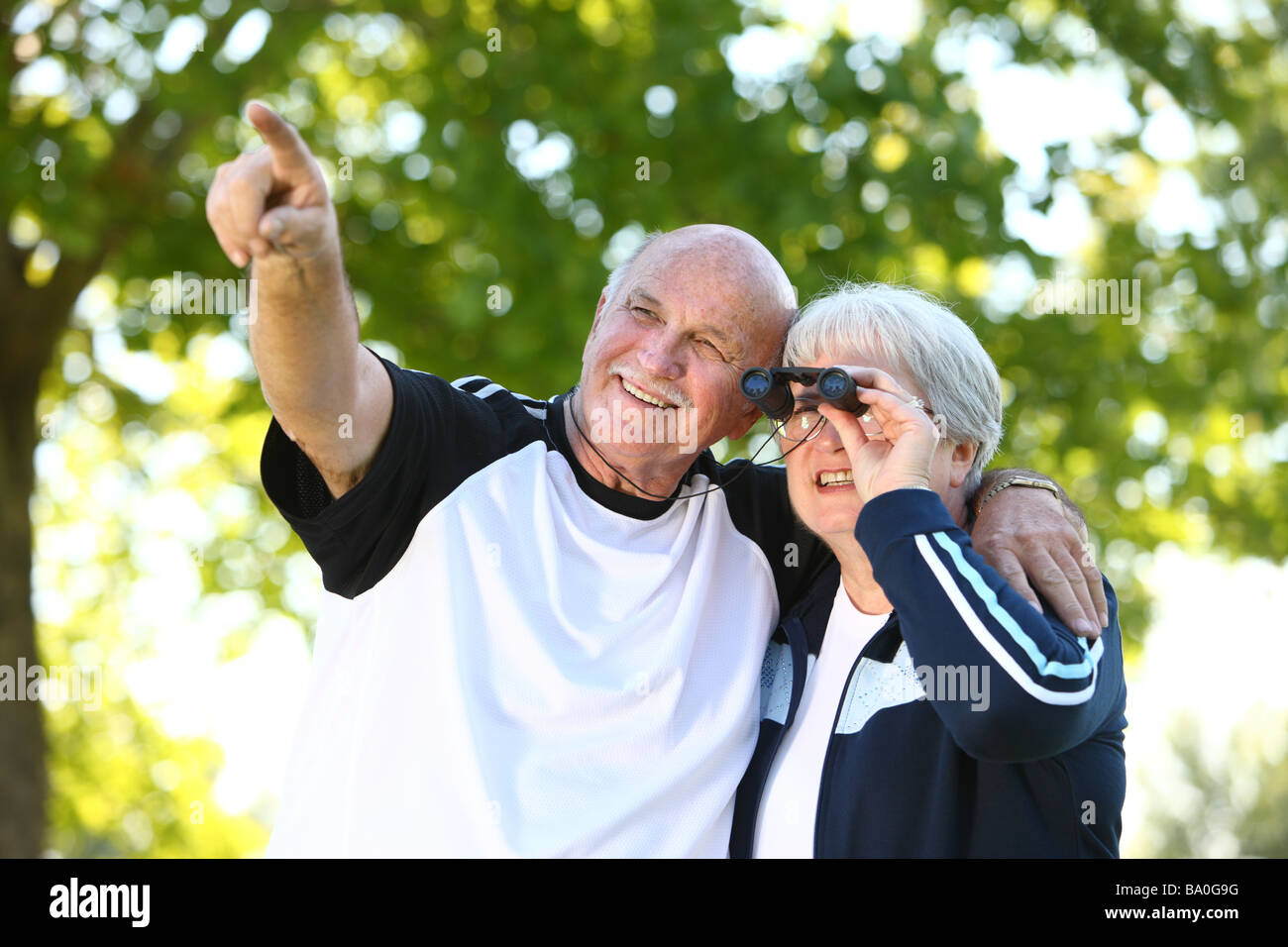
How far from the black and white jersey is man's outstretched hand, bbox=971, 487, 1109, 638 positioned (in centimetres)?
59

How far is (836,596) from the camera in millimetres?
2998

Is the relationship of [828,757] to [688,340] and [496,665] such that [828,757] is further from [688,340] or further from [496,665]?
[688,340]

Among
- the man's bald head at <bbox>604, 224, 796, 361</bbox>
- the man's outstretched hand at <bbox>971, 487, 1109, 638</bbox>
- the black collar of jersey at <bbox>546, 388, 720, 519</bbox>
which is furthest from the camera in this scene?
the man's bald head at <bbox>604, 224, 796, 361</bbox>

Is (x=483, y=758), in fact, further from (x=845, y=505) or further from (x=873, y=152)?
(x=873, y=152)

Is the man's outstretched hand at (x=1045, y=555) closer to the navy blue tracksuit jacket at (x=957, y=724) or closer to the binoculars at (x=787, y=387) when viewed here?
the navy blue tracksuit jacket at (x=957, y=724)

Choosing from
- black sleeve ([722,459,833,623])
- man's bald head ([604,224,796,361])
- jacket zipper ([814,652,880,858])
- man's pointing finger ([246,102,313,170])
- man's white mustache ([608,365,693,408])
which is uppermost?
man's bald head ([604,224,796,361])

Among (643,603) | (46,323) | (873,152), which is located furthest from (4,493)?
(643,603)

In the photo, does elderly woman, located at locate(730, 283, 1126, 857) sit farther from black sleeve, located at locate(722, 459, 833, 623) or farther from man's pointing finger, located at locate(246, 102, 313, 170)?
man's pointing finger, located at locate(246, 102, 313, 170)

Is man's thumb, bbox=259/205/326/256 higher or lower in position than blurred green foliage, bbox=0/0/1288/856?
lower

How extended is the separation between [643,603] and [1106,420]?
4.98 meters

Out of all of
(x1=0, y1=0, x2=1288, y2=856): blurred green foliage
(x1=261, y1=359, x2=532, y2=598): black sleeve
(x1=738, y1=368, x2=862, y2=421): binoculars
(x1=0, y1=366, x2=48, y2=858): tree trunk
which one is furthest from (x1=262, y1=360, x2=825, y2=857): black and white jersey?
(x1=0, y1=366, x2=48, y2=858): tree trunk

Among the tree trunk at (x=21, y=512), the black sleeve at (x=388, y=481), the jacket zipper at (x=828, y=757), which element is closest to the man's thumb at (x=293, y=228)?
the black sleeve at (x=388, y=481)

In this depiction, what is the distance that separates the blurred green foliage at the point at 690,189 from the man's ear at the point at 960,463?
287 cm

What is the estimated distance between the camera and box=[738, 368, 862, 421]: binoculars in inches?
105
